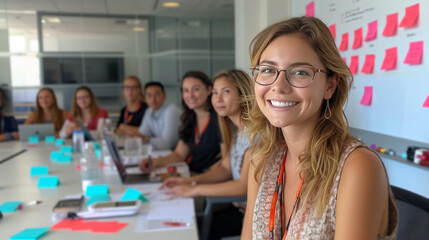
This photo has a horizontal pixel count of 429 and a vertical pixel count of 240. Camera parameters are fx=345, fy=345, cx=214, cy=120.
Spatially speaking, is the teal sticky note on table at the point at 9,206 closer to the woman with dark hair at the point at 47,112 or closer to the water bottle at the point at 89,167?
the water bottle at the point at 89,167

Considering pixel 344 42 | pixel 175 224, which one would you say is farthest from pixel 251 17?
pixel 175 224

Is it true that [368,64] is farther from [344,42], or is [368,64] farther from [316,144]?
[316,144]

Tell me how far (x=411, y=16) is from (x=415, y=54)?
19 centimetres

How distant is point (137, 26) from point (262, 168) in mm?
5305

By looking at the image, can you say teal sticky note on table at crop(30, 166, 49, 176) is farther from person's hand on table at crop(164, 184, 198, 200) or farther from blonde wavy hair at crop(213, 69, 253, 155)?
blonde wavy hair at crop(213, 69, 253, 155)

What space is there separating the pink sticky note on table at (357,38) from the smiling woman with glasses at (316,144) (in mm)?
1317

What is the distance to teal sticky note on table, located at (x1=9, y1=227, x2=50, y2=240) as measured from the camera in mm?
1269

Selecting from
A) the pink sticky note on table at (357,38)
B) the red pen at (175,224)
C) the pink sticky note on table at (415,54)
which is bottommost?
the red pen at (175,224)

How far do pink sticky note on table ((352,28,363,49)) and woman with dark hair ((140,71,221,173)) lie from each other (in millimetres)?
1091

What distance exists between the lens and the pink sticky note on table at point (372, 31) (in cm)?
201

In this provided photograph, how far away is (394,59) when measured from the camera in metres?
1.86

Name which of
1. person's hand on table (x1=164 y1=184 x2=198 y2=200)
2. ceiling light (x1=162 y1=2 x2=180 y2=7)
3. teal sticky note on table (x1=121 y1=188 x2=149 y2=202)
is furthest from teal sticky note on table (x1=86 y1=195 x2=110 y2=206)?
ceiling light (x1=162 y1=2 x2=180 y2=7)

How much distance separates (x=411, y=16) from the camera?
5.62 ft

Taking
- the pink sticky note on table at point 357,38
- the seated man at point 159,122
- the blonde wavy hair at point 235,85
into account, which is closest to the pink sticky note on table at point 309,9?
the pink sticky note on table at point 357,38
